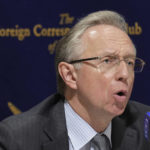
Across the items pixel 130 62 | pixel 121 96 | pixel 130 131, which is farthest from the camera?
pixel 130 131

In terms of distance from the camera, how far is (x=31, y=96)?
7.02 ft

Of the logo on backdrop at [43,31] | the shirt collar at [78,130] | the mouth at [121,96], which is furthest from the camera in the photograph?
the logo on backdrop at [43,31]

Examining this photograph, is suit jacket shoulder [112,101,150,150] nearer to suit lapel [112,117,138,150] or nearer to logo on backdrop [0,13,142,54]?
suit lapel [112,117,138,150]

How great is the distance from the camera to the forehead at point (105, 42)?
1359 millimetres

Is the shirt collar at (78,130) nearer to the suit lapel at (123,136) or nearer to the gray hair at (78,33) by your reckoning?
the suit lapel at (123,136)

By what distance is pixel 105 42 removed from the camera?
1360mm

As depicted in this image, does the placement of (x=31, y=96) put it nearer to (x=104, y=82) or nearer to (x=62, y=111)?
(x=62, y=111)

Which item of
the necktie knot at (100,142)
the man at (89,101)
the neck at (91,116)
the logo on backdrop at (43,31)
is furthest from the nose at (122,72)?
the logo on backdrop at (43,31)

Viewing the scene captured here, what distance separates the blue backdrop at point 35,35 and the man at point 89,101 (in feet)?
1.92

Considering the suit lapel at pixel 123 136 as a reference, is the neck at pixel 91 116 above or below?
above

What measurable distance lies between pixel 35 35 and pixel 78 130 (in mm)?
895

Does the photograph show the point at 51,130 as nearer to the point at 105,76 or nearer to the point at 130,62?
the point at 105,76

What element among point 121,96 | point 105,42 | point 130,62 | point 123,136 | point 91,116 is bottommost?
point 123,136

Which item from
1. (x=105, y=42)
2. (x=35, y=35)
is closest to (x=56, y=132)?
(x=105, y=42)
